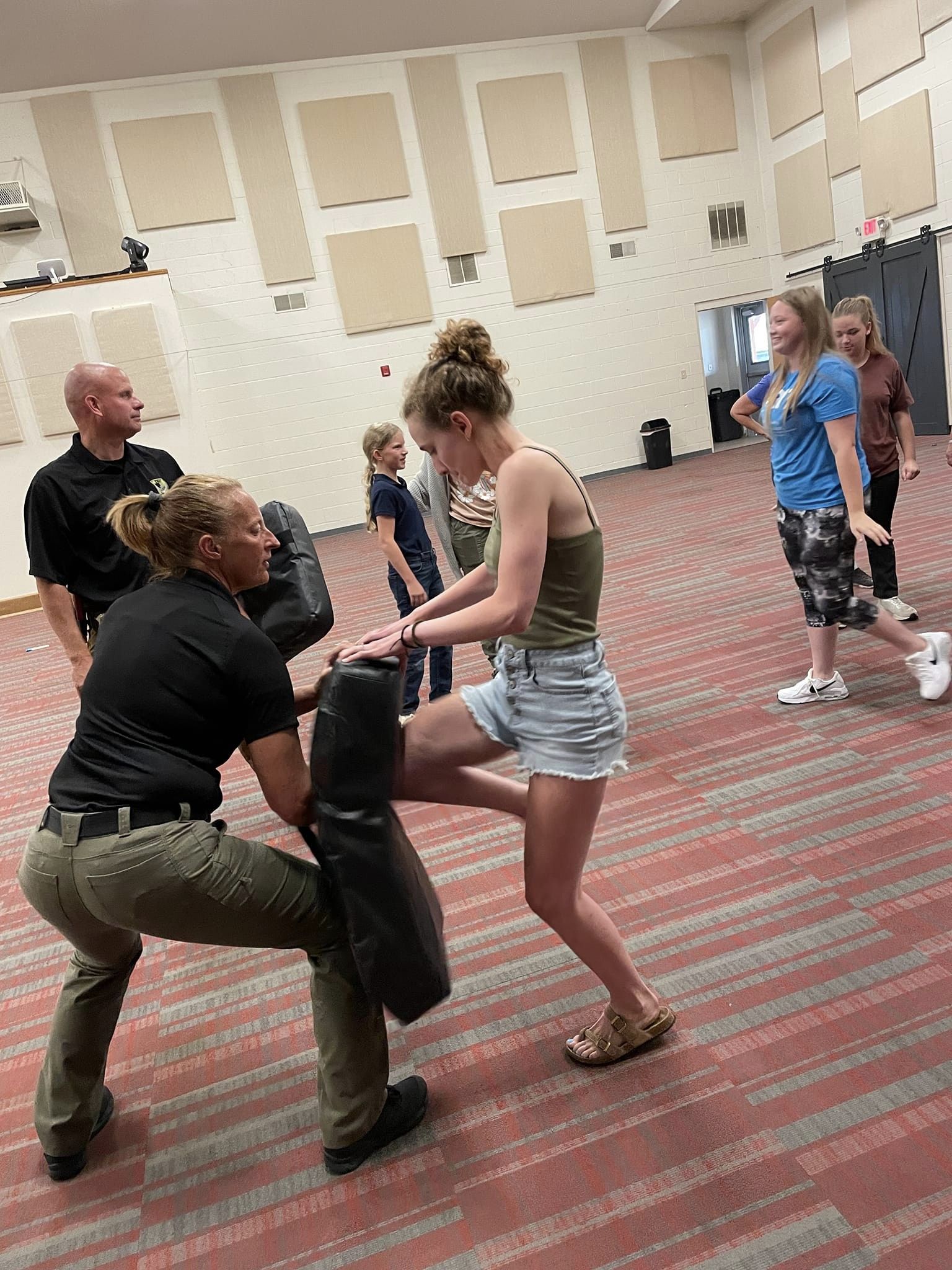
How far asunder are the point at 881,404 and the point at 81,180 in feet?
30.9

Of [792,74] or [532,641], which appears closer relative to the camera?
[532,641]

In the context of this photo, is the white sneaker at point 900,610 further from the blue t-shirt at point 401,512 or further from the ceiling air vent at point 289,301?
the ceiling air vent at point 289,301

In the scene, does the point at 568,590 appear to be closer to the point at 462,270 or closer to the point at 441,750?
the point at 441,750

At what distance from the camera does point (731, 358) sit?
15.2 meters

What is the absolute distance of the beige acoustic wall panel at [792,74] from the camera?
1045cm

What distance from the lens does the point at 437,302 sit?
36.2 ft

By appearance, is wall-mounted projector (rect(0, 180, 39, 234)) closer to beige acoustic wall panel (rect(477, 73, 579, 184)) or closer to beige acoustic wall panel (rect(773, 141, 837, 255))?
beige acoustic wall panel (rect(477, 73, 579, 184))

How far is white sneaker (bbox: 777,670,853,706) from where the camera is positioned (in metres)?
3.44

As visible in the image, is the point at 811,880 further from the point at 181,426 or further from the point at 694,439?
the point at 694,439

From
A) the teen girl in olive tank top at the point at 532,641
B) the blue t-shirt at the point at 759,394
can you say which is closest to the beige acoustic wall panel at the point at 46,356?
the blue t-shirt at the point at 759,394

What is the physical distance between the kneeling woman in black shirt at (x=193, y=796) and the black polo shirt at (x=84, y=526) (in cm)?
115

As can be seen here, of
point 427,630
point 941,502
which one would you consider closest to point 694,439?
point 941,502

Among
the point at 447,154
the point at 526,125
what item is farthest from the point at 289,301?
the point at 526,125

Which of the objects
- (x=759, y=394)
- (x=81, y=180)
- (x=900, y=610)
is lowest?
(x=900, y=610)
